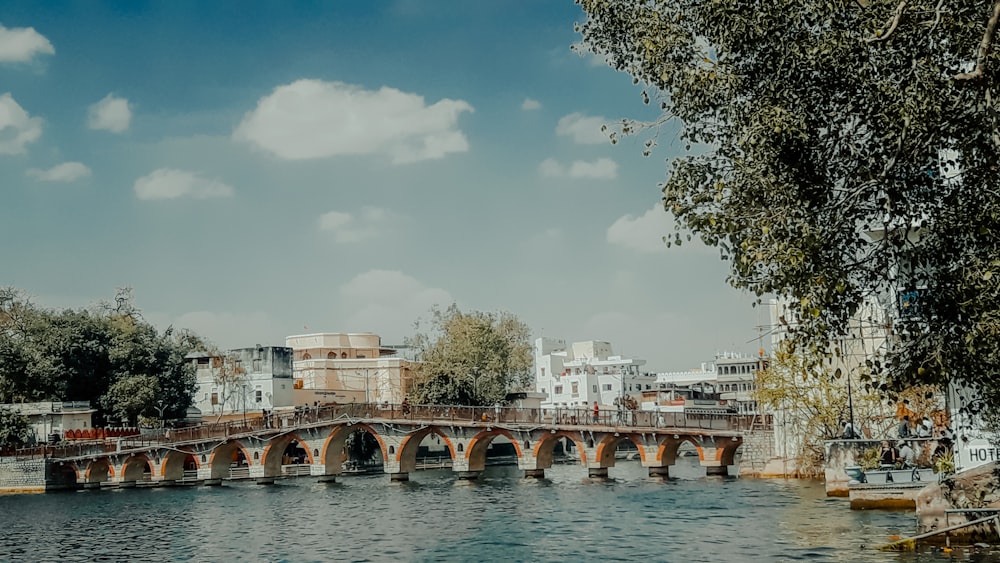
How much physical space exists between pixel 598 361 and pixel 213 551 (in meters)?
79.5

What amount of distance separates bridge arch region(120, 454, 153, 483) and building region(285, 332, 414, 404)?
2244 cm

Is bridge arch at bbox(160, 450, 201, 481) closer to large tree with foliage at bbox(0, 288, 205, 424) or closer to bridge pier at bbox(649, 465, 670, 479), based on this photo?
large tree with foliage at bbox(0, 288, 205, 424)

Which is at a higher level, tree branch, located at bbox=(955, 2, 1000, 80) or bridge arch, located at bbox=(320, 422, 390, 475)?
tree branch, located at bbox=(955, 2, 1000, 80)

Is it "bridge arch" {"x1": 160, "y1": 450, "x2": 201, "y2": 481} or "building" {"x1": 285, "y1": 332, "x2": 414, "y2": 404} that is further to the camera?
"building" {"x1": 285, "y1": 332, "x2": 414, "y2": 404}

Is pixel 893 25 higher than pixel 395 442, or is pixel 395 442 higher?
pixel 893 25

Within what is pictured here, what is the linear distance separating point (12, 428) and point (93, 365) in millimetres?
8268

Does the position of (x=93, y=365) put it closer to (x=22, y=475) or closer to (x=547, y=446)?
(x=22, y=475)

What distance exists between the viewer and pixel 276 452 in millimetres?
64250

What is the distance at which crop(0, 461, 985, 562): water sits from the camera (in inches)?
1057

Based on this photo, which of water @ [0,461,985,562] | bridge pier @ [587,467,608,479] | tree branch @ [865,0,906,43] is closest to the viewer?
tree branch @ [865,0,906,43]

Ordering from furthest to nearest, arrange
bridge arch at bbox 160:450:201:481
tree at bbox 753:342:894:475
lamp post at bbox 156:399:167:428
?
1. lamp post at bbox 156:399:167:428
2. bridge arch at bbox 160:450:201:481
3. tree at bbox 753:342:894:475

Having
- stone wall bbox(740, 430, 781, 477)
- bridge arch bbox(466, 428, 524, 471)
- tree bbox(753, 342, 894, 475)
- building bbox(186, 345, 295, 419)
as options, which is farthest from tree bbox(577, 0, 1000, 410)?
building bbox(186, 345, 295, 419)

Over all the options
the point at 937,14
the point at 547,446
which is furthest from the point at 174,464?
the point at 937,14

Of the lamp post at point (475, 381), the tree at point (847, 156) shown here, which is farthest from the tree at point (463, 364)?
the tree at point (847, 156)
